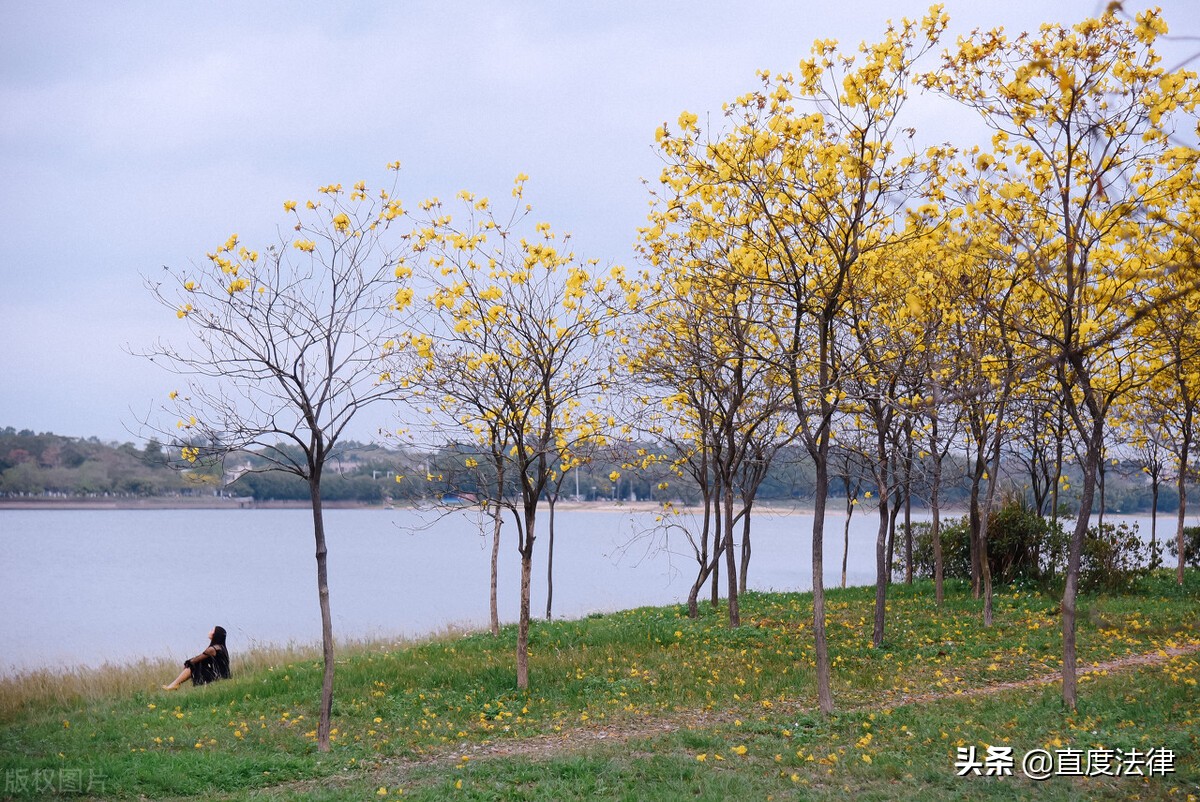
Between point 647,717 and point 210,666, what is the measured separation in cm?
762

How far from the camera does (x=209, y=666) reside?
13.5m

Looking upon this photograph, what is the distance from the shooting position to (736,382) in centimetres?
1296

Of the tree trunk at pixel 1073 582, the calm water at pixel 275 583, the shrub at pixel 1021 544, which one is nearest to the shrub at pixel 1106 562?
the shrub at pixel 1021 544

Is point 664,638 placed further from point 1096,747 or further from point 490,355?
point 1096,747

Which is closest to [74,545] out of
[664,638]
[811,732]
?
[664,638]

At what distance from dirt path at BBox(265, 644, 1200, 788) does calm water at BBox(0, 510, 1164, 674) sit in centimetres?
626

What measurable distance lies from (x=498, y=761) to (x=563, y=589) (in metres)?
27.5

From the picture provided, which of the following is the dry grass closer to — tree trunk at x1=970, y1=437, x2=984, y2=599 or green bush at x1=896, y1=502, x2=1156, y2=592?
tree trunk at x1=970, y1=437, x2=984, y2=599

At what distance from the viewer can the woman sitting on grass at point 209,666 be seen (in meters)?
13.2

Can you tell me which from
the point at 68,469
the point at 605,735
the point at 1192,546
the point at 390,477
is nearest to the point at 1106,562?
the point at 1192,546

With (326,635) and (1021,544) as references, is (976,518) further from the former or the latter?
(326,635)

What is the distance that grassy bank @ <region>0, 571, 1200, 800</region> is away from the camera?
7086mm

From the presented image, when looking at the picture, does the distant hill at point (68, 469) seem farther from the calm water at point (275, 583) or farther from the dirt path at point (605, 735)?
the dirt path at point (605, 735)

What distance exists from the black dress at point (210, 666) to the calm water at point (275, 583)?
11.9 feet
